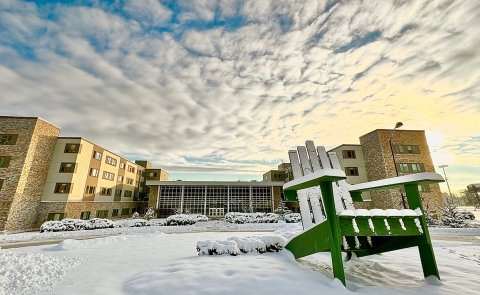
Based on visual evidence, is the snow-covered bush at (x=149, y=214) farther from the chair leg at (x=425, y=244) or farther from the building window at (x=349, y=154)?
the chair leg at (x=425, y=244)

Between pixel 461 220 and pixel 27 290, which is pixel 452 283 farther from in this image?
pixel 461 220

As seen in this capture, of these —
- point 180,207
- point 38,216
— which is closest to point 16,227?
point 38,216

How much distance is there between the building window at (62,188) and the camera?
1021 inches

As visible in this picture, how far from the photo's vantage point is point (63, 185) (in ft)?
86.0

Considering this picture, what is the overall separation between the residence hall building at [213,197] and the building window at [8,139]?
50.4 ft

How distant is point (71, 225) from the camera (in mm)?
20719

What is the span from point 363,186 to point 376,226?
142 centimetres

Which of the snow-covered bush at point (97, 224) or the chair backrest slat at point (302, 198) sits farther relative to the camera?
the snow-covered bush at point (97, 224)

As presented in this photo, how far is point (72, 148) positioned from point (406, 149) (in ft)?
143

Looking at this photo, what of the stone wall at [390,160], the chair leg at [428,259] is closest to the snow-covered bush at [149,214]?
the chair leg at [428,259]

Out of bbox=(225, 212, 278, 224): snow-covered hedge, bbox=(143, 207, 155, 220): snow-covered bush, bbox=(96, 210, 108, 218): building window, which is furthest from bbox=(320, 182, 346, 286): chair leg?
bbox=(96, 210, 108, 218): building window

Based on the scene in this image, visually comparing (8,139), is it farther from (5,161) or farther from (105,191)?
(105,191)

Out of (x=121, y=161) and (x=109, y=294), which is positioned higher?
(x=121, y=161)

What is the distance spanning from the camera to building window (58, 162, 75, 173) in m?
26.7
